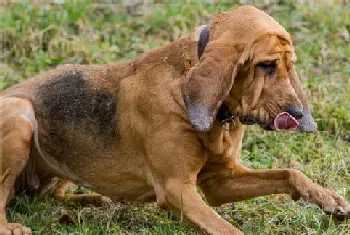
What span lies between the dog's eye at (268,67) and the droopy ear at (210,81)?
150 mm

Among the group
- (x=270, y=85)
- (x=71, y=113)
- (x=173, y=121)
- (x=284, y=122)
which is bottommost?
(x=71, y=113)

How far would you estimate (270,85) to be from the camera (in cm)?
600

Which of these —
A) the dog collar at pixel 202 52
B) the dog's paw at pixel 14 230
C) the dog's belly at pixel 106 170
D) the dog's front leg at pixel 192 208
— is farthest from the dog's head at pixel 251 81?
the dog's paw at pixel 14 230

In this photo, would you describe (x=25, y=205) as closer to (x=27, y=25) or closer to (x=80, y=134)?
(x=80, y=134)

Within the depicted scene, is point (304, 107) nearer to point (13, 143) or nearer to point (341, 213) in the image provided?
point (341, 213)

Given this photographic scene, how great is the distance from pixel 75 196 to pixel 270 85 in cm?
236

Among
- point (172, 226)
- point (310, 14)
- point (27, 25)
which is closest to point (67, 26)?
point (27, 25)

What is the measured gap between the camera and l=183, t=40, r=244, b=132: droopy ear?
5.98 metres

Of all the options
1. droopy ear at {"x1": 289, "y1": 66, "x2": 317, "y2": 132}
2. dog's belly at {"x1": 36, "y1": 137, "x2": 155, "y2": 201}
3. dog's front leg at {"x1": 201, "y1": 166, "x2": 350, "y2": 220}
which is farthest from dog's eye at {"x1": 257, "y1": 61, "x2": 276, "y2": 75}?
dog's belly at {"x1": 36, "y1": 137, "x2": 155, "y2": 201}

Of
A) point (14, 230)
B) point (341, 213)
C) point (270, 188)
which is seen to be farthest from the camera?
point (270, 188)

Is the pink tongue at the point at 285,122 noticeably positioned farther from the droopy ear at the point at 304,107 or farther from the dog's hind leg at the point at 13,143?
the dog's hind leg at the point at 13,143

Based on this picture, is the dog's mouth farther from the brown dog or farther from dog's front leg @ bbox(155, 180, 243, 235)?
dog's front leg @ bbox(155, 180, 243, 235)

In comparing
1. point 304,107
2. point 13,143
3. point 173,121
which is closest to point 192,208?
point 173,121

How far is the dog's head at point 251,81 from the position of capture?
5.98 m
